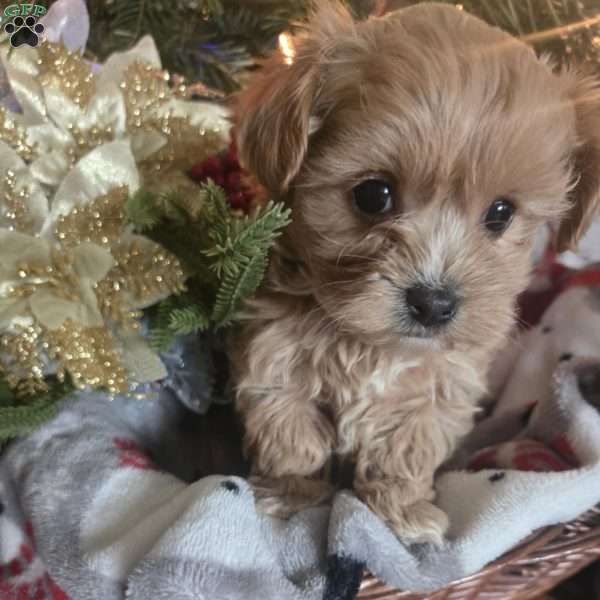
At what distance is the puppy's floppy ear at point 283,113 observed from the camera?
111 centimetres

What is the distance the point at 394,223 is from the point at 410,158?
11 centimetres

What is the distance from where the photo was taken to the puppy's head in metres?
1.07

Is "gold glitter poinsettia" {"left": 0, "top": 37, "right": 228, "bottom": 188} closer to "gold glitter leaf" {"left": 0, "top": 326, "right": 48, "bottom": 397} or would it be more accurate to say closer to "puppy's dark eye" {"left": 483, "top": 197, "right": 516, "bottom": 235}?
"gold glitter leaf" {"left": 0, "top": 326, "right": 48, "bottom": 397}

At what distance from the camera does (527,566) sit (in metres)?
1.22

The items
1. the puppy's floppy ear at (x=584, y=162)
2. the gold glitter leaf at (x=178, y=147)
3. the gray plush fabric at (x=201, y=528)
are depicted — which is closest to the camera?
the gray plush fabric at (x=201, y=528)

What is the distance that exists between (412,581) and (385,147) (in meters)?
0.68

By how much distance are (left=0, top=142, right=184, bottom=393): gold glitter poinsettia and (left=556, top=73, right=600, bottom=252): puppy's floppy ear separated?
0.75 m

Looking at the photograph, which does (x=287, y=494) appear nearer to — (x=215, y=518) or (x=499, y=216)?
(x=215, y=518)

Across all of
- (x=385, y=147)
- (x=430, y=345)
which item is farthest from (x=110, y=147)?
(x=430, y=345)

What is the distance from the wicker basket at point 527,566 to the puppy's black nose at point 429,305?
43 cm

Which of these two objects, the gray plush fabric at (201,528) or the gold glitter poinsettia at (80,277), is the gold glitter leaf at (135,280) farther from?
the gray plush fabric at (201,528)

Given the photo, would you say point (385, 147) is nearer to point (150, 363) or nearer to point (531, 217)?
point (531, 217)

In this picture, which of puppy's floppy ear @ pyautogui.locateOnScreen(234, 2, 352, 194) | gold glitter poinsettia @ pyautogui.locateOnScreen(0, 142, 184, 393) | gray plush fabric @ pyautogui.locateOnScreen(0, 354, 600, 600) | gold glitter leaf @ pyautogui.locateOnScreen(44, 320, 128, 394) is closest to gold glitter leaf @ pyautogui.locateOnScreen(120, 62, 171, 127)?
gold glitter poinsettia @ pyautogui.locateOnScreen(0, 142, 184, 393)

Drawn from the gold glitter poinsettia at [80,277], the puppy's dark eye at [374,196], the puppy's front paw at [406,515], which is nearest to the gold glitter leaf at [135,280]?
the gold glitter poinsettia at [80,277]
